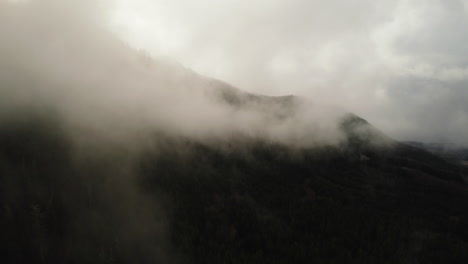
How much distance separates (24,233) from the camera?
197 metres

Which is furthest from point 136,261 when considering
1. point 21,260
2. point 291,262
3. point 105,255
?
point 291,262

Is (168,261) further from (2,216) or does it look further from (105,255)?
(2,216)

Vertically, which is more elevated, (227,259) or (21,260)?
(227,259)

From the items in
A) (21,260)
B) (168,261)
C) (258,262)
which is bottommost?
(21,260)

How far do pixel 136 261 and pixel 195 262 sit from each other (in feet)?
127

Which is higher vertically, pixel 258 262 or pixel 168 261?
pixel 258 262

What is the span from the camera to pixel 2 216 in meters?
197

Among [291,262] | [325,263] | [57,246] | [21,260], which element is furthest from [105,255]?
[325,263]

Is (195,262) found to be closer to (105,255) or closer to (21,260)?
(105,255)

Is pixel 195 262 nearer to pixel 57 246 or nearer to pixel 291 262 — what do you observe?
pixel 291 262

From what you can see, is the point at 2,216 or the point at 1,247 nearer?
the point at 1,247

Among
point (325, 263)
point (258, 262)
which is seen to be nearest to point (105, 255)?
point (258, 262)

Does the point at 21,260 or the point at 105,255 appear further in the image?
the point at 105,255

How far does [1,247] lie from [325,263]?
19618cm
